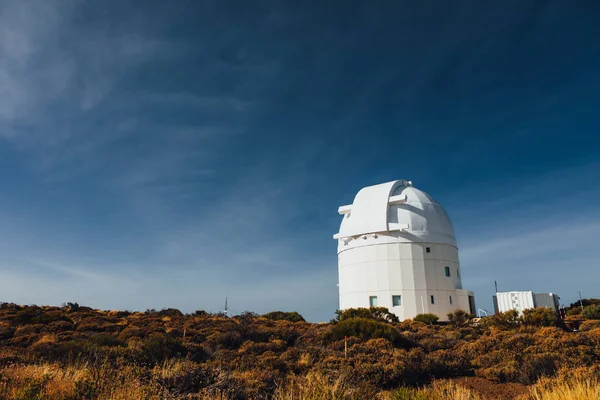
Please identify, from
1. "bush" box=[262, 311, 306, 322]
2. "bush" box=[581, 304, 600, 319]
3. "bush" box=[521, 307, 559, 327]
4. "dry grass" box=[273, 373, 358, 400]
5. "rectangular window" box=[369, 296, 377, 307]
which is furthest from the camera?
"bush" box=[262, 311, 306, 322]

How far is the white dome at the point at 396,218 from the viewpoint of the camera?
2634 cm

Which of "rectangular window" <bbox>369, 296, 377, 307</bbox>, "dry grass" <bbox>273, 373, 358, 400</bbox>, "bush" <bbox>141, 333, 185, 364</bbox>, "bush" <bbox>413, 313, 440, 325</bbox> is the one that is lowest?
"dry grass" <bbox>273, 373, 358, 400</bbox>

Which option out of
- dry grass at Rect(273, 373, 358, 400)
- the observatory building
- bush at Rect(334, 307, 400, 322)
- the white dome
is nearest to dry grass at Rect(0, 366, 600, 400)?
dry grass at Rect(273, 373, 358, 400)

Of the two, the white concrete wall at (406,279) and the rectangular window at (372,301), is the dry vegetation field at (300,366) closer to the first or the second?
the white concrete wall at (406,279)

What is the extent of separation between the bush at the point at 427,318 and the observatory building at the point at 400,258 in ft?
3.76

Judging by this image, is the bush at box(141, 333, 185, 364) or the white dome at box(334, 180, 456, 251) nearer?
the bush at box(141, 333, 185, 364)

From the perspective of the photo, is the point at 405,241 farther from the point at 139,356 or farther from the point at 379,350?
the point at 139,356

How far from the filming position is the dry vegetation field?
259 inches

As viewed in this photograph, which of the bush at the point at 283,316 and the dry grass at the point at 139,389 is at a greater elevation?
the bush at the point at 283,316

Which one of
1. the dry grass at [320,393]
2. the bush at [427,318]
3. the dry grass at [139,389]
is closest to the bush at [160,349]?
the dry grass at [139,389]

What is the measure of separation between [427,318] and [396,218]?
683 cm

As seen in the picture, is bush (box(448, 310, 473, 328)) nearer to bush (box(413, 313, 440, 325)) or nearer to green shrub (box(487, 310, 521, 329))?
bush (box(413, 313, 440, 325))

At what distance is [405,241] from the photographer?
26.0m

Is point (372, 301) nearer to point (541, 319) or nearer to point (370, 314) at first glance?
point (370, 314)
